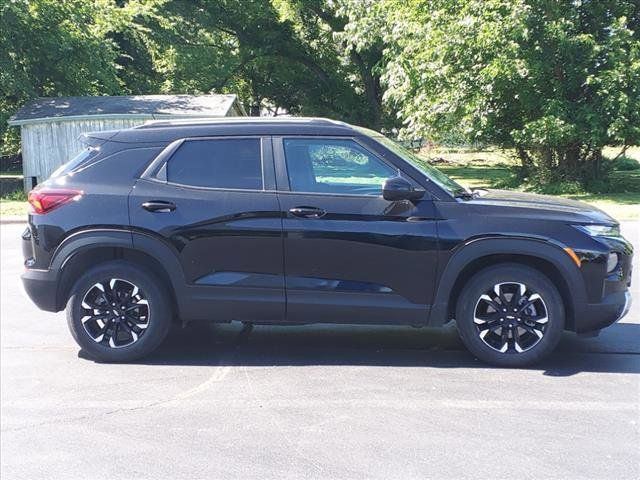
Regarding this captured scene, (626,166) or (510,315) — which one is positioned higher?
(510,315)

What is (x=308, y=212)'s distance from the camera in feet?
16.7

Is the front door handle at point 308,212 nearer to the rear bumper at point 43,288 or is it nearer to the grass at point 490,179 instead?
the grass at point 490,179

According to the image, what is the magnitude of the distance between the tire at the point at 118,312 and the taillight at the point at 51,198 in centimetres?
59

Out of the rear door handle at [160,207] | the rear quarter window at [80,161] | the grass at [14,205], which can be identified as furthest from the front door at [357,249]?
the grass at [14,205]

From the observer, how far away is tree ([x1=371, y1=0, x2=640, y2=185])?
1941 cm

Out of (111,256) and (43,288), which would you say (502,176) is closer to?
(111,256)

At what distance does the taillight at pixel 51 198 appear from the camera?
530cm

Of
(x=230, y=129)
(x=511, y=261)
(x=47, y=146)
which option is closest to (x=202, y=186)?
(x=230, y=129)

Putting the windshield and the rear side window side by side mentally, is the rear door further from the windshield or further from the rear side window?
the windshield

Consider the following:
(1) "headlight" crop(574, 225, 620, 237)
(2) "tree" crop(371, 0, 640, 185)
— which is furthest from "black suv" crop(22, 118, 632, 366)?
(2) "tree" crop(371, 0, 640, 185)

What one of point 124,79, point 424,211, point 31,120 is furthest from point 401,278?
point 124,79

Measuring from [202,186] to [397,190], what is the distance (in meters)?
1.56

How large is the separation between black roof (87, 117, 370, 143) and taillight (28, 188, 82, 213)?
1.89 feet

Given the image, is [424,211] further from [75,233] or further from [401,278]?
[75,233]
